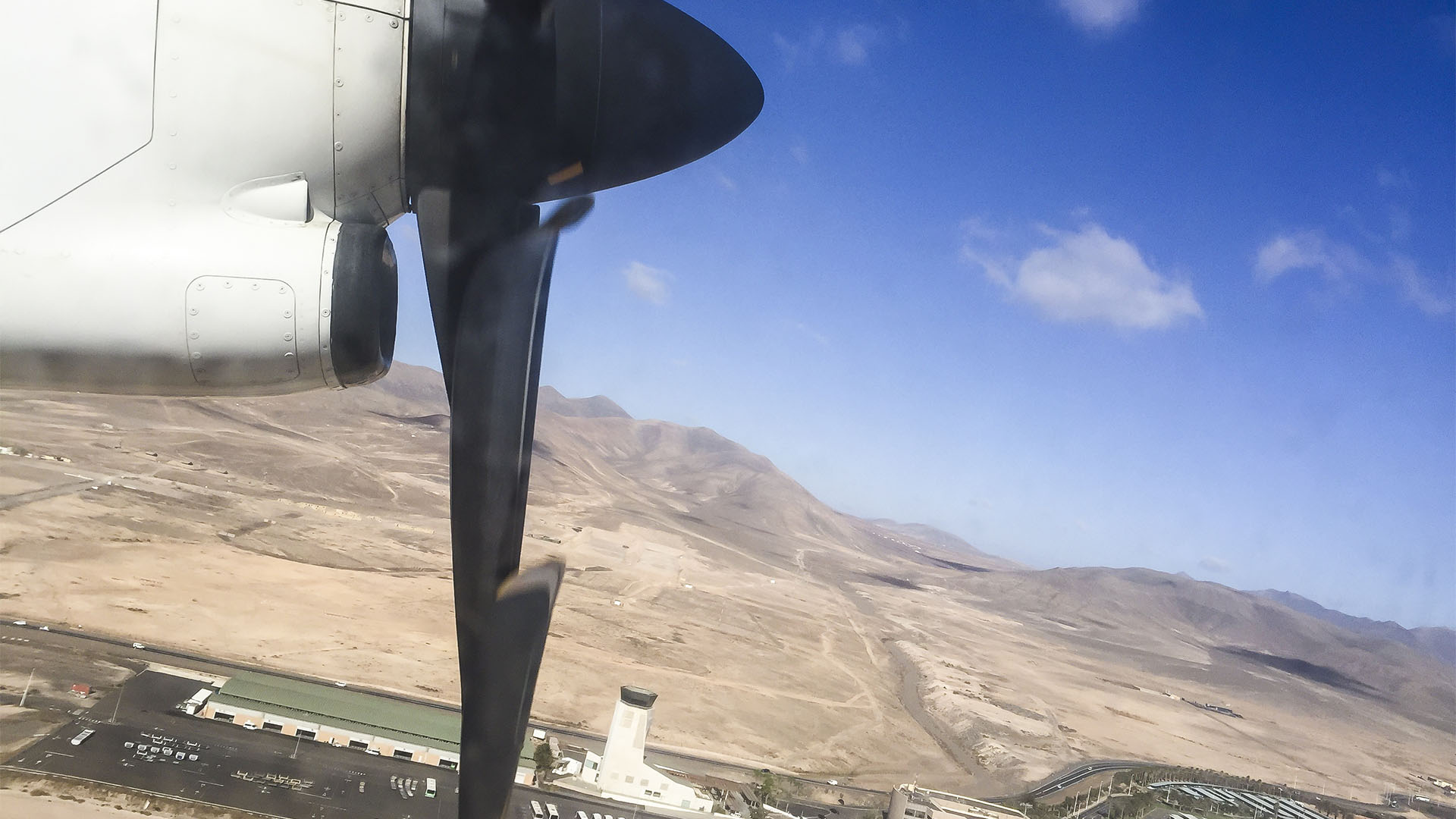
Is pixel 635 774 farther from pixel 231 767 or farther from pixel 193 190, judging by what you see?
pixel 193 190

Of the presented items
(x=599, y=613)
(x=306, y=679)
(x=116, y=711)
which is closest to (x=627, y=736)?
(x=306, y=679)

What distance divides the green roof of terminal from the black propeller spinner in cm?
1218

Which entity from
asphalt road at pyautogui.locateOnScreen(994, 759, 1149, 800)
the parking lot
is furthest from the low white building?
asphalt road at pyautogui.locateOnScreen(994, 759, 1149, 800)

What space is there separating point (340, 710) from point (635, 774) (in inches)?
207

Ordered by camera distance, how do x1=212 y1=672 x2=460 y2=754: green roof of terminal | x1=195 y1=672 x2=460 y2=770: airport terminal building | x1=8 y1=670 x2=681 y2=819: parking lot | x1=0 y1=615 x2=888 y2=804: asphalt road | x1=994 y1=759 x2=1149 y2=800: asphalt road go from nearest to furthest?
x1=8 y1=670 x2=681 y2=819: parking lot
x1=195 y1=672 x2=460 y2=770: airport terminal building
x1=212 y1=672 x2=460 y2=754: green roof of terminal
x1=0 y1=615 x2=888 y2=804: asphalt road
x1=994 y1=759 x2=1149 y2=800: asphalt road

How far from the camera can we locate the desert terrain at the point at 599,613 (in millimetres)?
17672

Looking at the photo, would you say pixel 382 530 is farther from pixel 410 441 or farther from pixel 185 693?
pixel 185 693

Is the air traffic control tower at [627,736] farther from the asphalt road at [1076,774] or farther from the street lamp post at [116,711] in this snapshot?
the asphalt road at [1076,774]

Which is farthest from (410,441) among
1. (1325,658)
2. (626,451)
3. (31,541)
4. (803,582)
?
(1325,658)

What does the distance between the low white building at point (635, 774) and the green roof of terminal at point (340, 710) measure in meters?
2.82

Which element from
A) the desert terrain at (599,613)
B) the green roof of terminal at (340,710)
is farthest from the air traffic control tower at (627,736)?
the green roof of terminal at (340,710)

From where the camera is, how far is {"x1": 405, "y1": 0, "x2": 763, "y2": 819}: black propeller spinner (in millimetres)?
1963

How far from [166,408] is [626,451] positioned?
39760 millimetres

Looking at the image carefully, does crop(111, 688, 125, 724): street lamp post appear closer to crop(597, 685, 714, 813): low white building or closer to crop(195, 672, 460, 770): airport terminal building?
crop(195, 672, 460, 770): airport terminal building
